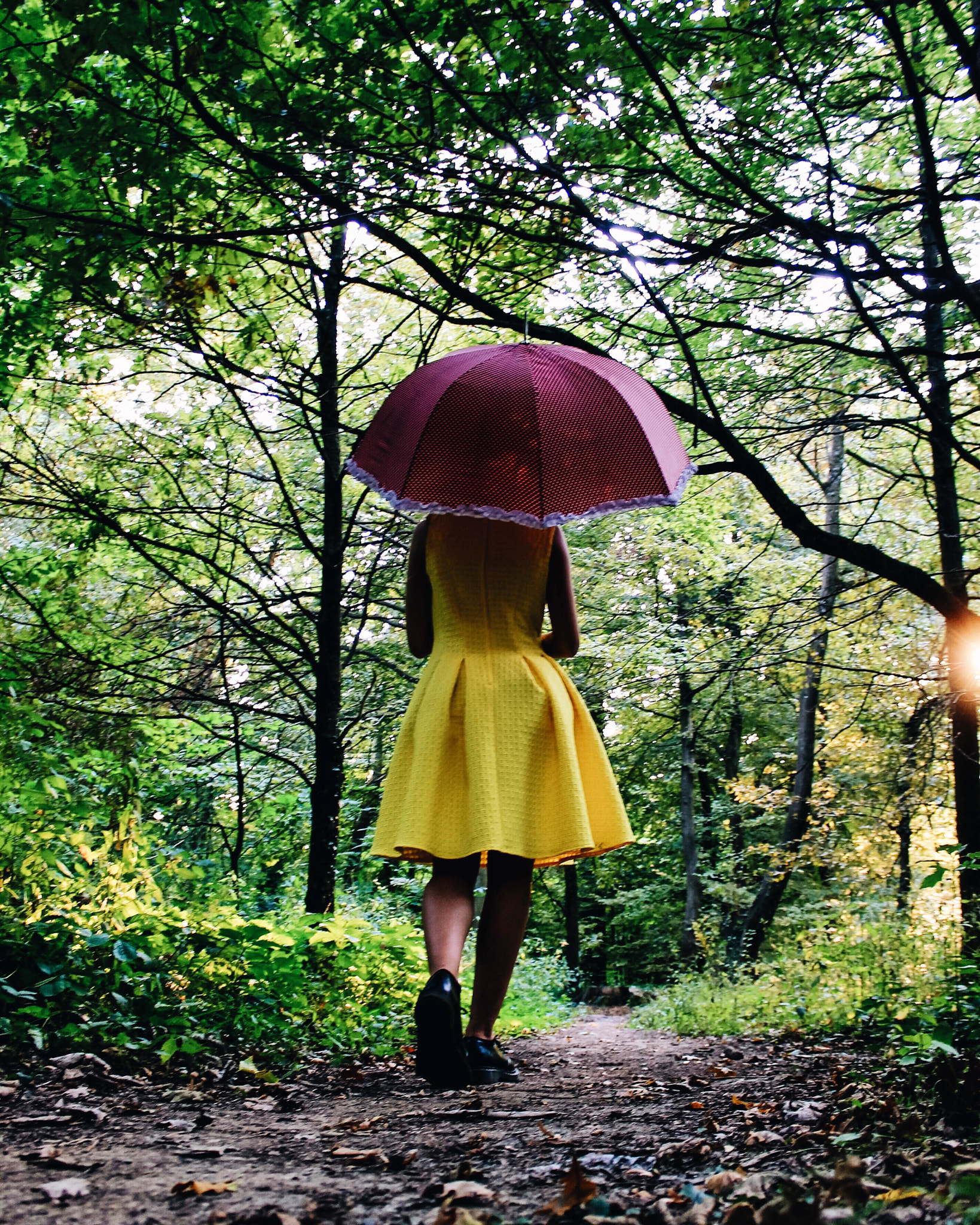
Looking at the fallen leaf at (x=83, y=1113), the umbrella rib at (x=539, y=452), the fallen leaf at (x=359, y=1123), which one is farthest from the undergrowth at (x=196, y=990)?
the umbrella rib at (x=539, y=452)

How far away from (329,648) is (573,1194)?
13.6ft

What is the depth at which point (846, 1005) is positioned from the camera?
5.66 meters

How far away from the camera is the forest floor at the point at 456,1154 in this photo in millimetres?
1669

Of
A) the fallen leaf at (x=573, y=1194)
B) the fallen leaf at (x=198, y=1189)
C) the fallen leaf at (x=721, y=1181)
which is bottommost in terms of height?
the fallen leaf at (x=198, y=1189)

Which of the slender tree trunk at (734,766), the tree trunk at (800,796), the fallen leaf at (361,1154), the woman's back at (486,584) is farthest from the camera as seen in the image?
the slender tree trunk at (734,766)

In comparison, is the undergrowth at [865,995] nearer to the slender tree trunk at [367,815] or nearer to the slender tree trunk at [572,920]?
the slender tree trunk at [367,815]

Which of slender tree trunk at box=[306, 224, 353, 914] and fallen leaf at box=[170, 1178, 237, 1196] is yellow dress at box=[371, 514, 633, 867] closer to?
fallen leaf at box=[170, 1178, 237, 1196]

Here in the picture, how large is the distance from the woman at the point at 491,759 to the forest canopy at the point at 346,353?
1189 mm

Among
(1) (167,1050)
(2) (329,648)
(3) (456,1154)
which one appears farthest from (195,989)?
(2) (329,648)

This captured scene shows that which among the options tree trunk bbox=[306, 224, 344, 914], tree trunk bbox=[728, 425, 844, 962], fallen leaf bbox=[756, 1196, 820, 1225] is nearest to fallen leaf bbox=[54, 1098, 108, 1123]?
fallen leaf bbox=[756, 1196, 820, 1225]

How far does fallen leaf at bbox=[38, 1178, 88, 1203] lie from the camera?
181 cm

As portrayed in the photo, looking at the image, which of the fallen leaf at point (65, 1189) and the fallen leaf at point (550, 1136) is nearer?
the fallen leaf at point (65, 1189)

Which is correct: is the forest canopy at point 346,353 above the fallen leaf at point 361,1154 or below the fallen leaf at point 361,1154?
above

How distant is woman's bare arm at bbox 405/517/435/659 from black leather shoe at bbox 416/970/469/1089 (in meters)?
1.20
